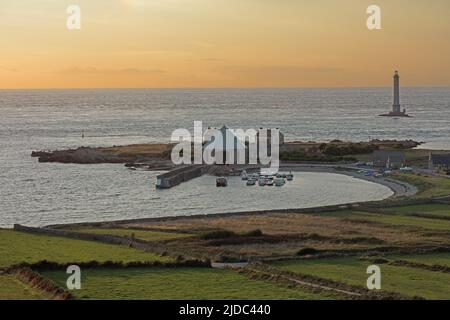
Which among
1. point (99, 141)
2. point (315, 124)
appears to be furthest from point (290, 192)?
point (315, 124)

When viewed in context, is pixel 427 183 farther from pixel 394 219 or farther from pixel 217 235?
pixel 217 235

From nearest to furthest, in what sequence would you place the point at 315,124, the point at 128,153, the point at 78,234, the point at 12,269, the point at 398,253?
1. the point at 12,269
2. the point at 398,253
3. the point at 78,234
4. the point at 128,153
5. the point at 315,124

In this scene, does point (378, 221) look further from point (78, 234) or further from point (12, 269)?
point (12, 269)

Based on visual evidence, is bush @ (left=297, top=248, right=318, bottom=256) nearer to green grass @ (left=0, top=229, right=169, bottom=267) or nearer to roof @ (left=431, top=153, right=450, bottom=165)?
green grass @ (left=0, top=229, right=169, bottom=267)

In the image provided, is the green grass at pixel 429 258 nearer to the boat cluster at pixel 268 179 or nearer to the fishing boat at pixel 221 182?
the boat cluster at pixel 268 179

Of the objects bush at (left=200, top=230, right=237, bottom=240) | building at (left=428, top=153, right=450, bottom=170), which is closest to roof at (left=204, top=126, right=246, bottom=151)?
building at (left=428, top=153, right=450, bottom=170)
